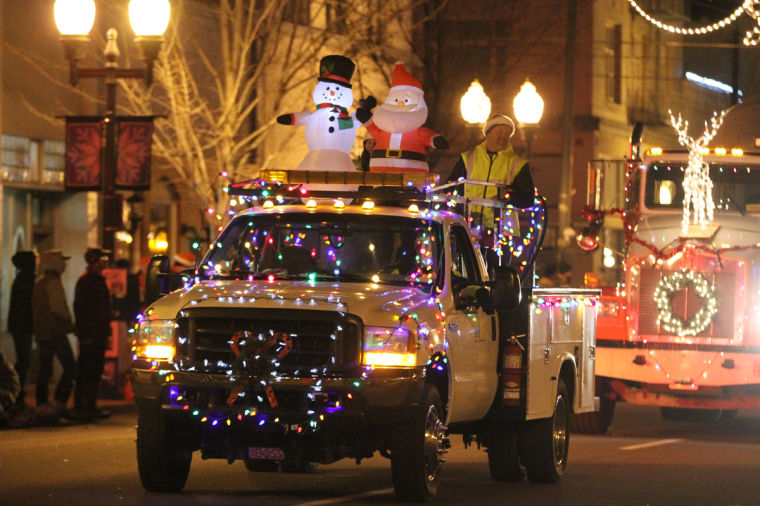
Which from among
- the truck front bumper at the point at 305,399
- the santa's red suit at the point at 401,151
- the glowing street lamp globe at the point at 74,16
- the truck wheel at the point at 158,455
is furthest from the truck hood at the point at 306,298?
the glowing street lamp globe at the point at 74,16

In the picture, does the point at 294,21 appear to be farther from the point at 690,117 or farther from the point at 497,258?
the point at 690,117

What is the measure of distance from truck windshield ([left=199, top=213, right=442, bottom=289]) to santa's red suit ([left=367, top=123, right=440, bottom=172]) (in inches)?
89.0

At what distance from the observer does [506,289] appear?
38.3ft

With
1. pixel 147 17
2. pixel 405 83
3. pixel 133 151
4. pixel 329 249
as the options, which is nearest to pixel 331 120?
pixel 405 83

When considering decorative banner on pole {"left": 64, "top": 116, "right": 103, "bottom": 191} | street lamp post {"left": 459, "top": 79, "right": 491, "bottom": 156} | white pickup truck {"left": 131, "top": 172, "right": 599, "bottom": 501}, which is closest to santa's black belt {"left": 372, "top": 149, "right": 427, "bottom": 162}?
white pickup truck {"left": 131, "top": 172, "right": 599, "bottom": 501}

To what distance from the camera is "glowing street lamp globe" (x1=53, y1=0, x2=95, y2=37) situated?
2034 cm

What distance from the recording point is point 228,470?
13.6m

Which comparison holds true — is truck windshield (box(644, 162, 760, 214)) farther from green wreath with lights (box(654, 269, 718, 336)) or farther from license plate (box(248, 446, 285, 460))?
license plate (box(248, 446, 285, 460))

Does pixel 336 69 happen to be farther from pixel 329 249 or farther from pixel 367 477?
pixel 367 477

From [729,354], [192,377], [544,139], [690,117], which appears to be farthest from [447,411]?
[690,117]

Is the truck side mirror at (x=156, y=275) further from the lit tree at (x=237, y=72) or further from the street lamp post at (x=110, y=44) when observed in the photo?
the lit tree at (x=237, y=72)

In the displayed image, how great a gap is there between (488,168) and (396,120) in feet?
2.96

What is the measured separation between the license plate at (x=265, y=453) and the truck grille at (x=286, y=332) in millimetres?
507

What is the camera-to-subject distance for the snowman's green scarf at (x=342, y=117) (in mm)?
14672
